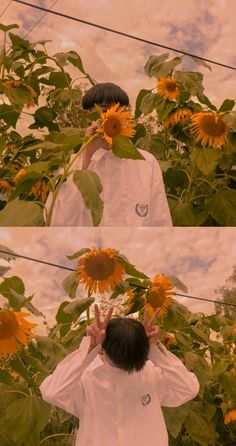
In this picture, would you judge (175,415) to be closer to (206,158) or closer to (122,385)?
(122,385)

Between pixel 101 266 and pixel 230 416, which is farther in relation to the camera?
pixel 230 416

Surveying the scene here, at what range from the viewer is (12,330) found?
3.56 ft

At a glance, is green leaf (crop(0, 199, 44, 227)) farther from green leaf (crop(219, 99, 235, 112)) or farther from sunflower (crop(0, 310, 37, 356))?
green leaf (crop(219, 99, 235, 112))

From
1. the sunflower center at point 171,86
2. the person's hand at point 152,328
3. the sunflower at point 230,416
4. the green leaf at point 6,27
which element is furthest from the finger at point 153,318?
the green leaf at point 6,27

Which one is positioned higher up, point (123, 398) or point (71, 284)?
point (71, 284)

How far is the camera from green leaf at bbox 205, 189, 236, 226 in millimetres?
1065

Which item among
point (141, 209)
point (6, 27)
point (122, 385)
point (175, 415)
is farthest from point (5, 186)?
point (175, 415)

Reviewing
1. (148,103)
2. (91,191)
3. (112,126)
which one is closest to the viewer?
(91,191)

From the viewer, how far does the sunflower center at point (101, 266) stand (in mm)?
1114

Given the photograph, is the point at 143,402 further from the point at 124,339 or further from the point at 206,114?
the point at 206,114

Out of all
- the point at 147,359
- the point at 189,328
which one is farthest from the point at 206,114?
the point at 147,359

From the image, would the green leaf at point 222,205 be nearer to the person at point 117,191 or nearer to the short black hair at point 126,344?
the person at point 117,191

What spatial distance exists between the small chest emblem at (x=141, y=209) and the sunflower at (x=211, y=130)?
0.16m

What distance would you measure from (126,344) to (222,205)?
399 millimetres
